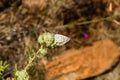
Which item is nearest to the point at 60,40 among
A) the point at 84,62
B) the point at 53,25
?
the point at 53,25

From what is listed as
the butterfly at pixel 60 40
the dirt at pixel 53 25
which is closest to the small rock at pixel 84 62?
the dirt at pixel 53 25

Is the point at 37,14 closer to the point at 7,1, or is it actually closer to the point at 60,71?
the point at 7,1

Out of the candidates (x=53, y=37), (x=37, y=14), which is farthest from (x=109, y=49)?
(x=53, y=37)

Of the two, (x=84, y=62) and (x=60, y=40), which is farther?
(x=84, y=62)

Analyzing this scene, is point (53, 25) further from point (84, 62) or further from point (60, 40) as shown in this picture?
point (60, 40)

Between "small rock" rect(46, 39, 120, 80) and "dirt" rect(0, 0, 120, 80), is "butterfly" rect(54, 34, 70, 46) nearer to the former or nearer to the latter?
"dirt" rect(0, 0, 120, 80)

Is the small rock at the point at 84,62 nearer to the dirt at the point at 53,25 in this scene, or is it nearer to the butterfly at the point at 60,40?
the dirt at the point at 53,25
